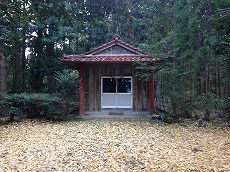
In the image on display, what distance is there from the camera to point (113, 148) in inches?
255

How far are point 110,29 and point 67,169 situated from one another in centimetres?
1771

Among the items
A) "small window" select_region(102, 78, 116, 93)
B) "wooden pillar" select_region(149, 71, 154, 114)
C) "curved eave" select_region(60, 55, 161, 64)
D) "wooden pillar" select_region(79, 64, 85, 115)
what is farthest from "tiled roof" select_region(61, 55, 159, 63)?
"small window" select_region(102, 78, 116, 93)

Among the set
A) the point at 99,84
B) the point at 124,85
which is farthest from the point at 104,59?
the point at 124,85

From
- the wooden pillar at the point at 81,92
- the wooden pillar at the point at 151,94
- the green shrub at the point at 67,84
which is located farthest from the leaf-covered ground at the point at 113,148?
the wooden pillar at the point at 81,92

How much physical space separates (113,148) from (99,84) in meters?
6.90

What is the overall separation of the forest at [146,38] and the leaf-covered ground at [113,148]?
7.29 ft

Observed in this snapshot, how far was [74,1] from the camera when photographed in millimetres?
5816

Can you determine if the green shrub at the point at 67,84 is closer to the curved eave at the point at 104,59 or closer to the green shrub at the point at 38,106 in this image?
the green shrub at the point at 38,106

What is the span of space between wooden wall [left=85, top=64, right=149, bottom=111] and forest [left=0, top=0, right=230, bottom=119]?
0.83 meters

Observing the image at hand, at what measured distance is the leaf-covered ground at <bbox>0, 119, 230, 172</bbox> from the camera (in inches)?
199

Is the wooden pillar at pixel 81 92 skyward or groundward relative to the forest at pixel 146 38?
groundward

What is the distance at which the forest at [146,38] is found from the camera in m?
5.94

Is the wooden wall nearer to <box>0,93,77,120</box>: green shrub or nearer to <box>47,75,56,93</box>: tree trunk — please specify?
<box>0,93,77,120</box>: green shrub

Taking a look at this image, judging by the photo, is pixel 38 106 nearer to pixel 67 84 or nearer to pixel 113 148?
pixel 67 84
